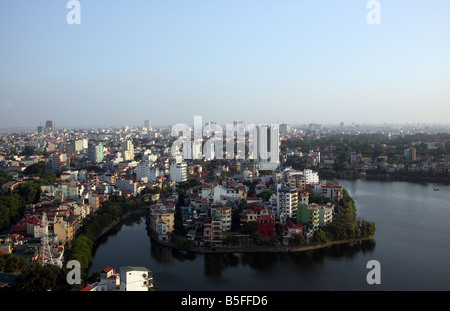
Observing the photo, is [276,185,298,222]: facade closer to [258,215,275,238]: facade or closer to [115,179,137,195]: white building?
[258,215,275,238]: facade

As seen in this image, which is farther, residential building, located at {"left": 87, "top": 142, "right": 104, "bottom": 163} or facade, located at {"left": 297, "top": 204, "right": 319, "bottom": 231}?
residential building, located at {"left": 87, "top": 142, "right": 104, "bottom": 163}

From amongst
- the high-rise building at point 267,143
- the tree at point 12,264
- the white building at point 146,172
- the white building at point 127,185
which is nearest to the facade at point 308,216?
A: the tree at point 12,264

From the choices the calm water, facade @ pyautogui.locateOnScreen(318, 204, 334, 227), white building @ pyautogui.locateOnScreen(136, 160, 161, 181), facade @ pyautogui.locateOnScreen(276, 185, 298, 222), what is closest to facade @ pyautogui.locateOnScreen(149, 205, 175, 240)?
the calm water

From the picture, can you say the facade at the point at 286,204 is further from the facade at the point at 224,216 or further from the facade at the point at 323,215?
the facade at the point at 224,216

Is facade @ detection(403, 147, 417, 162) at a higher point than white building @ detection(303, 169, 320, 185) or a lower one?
higher

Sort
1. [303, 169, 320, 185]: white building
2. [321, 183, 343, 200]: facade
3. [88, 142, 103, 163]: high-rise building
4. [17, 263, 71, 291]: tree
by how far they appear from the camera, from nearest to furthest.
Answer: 1. [17, 263, 71, 291]: tree
2. [321, 183, 343, 200]: facade
3. [303, 169, 320, 185]: white building
4. [88, 142, 103, 163]: high-rise building

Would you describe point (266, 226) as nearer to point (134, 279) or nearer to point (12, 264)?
point (134, 279)

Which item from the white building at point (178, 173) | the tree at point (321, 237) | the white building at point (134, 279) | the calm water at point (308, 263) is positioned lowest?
the calm water at point (308, 263)

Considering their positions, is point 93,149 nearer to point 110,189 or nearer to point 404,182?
point 110,189
